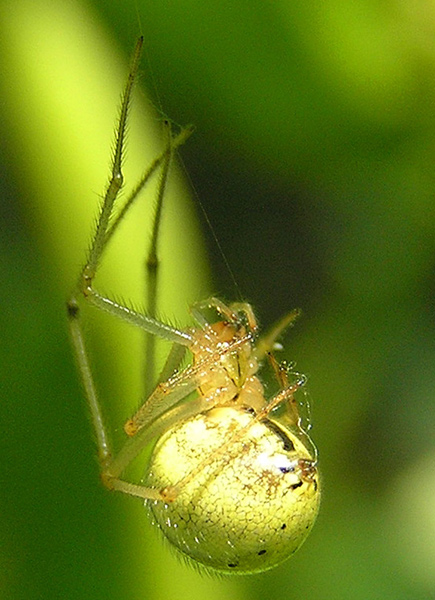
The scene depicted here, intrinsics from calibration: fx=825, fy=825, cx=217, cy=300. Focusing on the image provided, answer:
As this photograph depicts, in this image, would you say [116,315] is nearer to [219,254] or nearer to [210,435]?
[210,435]

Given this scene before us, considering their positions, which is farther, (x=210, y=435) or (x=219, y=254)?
(x=219, y=254)

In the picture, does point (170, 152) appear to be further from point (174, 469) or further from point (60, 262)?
point (174, 469)

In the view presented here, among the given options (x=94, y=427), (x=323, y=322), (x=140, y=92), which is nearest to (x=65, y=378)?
(x=94, y=427)


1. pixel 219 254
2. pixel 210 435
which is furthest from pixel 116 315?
pixel 219 254
